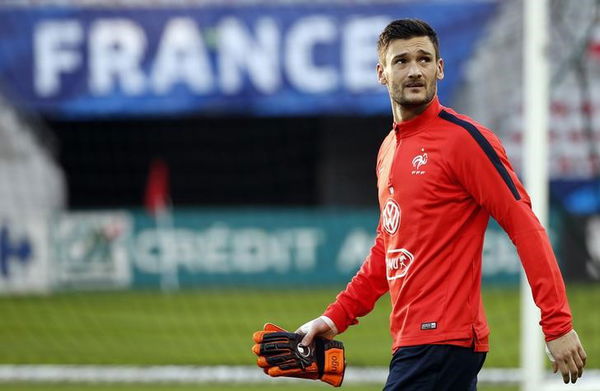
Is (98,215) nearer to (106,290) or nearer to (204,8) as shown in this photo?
(106,290)

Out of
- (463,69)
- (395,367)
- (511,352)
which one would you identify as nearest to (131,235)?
(463,69)

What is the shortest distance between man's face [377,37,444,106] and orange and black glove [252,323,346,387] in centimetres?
98

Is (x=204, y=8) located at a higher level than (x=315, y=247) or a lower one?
higher

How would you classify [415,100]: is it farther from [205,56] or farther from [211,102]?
[211,102]

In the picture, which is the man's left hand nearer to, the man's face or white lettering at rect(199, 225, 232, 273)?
the man's face

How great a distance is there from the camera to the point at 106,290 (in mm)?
16391

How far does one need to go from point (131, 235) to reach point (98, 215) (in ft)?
1.81

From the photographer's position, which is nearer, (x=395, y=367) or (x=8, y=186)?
(x=395, y=367)

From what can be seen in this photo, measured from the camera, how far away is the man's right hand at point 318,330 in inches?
167

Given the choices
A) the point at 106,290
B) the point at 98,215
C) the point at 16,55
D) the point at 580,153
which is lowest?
the point at 106,290

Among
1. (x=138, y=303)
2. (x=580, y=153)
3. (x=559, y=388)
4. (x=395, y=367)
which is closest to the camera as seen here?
(x=395, y=367)

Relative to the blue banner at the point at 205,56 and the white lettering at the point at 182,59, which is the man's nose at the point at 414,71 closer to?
the blue banner at the point at 205,56

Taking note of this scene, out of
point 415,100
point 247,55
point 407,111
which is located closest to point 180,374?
point 407,111

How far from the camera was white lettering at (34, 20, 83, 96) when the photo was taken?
15.9 meters
